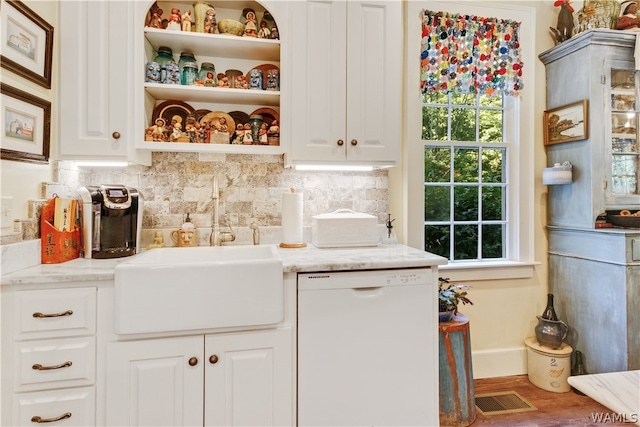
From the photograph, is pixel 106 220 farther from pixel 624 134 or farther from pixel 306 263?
pixel 624 134

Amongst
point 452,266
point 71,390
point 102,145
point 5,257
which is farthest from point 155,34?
point 452,266

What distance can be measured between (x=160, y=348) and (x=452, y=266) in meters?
1.90

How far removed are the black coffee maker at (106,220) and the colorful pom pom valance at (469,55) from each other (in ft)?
6.55

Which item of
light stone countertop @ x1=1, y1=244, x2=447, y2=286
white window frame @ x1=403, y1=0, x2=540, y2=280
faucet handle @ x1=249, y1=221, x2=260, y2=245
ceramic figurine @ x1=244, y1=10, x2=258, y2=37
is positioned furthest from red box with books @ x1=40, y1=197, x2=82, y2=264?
white window frame @ x1=403, y1=0, x2=540, y2=280

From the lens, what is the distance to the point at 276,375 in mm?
1557

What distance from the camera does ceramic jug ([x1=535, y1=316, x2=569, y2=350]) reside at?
239 cm

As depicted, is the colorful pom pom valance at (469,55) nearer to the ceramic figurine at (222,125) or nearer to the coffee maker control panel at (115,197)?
the ceramic figurine at (222,125)

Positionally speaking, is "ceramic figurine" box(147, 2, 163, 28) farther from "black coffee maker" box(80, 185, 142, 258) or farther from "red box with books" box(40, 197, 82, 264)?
"red box with books" box(40, 197, 82, 264)

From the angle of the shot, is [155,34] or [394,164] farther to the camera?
[394,164]

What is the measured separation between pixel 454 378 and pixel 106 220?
205cm

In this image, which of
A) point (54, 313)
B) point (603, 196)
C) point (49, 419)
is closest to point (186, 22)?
point (54, 313)

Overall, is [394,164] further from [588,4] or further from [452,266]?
[588,4]

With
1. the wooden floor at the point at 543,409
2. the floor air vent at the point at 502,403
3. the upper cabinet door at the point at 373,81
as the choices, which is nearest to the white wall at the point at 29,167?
the upper cabinet door at the point at 373,81

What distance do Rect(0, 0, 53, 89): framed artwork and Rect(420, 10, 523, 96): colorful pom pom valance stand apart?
2.13 meters
